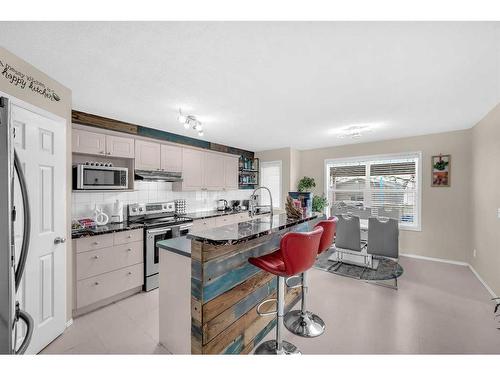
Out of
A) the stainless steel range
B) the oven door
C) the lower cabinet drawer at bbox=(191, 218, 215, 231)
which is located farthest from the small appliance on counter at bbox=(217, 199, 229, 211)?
the oven door

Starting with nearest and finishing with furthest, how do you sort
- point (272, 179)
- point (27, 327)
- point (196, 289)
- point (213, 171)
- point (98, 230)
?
point (27, 327), point (196, 289), point (98, 230), point (213, 171), point (272, 179)

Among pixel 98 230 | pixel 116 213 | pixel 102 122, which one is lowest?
pixel 98 230

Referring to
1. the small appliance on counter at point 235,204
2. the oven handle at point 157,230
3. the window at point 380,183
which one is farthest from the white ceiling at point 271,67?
the small appliance on counter at point 235,204

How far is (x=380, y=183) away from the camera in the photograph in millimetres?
4773

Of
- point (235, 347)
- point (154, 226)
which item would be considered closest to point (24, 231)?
point (235, 347)

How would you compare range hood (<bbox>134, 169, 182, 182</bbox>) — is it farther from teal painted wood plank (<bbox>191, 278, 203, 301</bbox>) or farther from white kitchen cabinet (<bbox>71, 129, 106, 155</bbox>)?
teal painted wood plank (<bbox>191, 278, 203, 301</bbox>)

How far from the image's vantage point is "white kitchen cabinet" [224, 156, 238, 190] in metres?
5.03

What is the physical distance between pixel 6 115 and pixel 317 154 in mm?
5428

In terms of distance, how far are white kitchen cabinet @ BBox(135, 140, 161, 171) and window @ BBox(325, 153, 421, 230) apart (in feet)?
12.8

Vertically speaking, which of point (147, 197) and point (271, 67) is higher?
point (271, 67)

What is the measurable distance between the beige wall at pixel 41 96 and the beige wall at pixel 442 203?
5.29 m

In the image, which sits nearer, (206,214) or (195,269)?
(195,269)

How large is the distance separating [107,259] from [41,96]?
1.87 m

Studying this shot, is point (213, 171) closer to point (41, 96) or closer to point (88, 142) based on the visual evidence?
point (88, 142)
